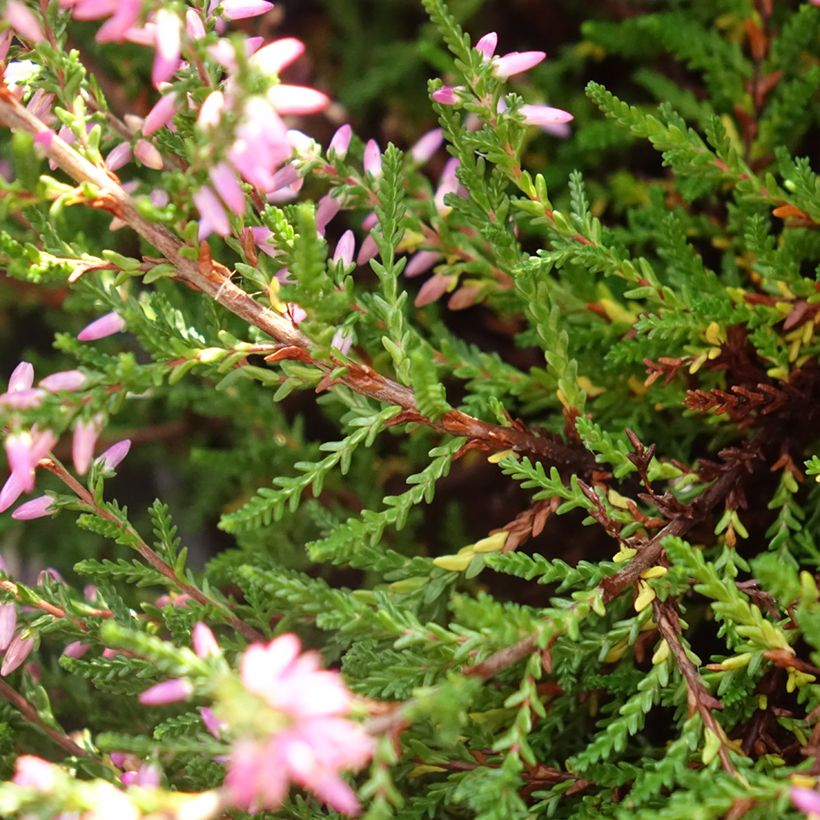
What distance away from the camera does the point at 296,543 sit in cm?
125

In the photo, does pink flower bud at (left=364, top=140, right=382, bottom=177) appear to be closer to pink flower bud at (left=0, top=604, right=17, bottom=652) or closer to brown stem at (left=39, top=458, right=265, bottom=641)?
brown stem at (left=39, top=458, right=265, bottom=641)

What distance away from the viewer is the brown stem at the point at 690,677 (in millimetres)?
744

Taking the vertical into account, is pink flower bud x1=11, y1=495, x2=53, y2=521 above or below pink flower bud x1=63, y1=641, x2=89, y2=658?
above

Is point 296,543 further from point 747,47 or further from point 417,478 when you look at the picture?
point 747,47

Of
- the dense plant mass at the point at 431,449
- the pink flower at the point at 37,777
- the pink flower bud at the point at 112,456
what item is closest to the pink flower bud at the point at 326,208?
the dense plant mass at the point at 431,449

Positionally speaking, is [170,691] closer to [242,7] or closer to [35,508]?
[35,508]

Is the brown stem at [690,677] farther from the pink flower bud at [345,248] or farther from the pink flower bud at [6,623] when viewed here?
the pink flower bud at [6,623]

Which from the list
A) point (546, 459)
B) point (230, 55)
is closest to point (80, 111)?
point (230, 55)

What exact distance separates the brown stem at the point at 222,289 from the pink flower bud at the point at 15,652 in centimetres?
36

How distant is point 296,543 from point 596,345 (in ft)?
1.53

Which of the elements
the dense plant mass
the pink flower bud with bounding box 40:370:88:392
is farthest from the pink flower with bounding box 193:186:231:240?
the pink flower bud with bounding box 40:370:88:392

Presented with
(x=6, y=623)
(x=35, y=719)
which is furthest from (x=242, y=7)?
(x=35, y=719)


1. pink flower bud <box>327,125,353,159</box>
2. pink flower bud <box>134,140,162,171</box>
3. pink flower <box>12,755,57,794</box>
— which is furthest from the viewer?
pink flower bud <box>327,125,353,159</box>

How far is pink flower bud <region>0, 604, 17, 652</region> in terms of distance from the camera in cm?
84
